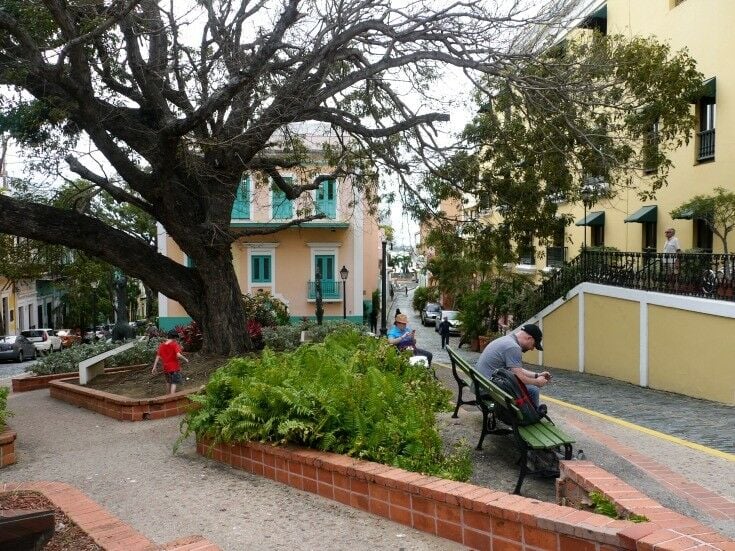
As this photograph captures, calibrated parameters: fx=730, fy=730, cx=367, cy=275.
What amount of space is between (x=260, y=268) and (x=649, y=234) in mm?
19197

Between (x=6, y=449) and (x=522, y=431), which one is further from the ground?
(x=522, y=431)

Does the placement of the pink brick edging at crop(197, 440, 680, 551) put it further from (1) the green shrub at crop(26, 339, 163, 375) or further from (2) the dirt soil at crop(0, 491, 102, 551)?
(1) the green shrub at crop(26, 339, 163, 375)

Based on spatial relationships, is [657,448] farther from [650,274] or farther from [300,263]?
[300,263]

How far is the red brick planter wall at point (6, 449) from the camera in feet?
24.7

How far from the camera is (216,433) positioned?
6996 mm

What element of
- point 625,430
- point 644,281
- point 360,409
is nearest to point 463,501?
point 360,409

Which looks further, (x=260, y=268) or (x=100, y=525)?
(x=260, y=268)

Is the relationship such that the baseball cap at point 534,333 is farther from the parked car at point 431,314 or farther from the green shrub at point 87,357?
the parked car at point 431,314

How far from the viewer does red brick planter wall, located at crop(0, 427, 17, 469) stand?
7539 millimetres

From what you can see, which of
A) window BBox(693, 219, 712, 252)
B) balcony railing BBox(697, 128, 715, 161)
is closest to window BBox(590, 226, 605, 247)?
window BBox(693, 219, 712, 252)

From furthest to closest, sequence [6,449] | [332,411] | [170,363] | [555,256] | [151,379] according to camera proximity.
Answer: [555,256] → [151,379] → [170,363] → [6,449] → [332,411]

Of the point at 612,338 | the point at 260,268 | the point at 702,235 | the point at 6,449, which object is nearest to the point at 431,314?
the point at 260,268

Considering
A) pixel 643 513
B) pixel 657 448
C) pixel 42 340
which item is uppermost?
pixel 643 513

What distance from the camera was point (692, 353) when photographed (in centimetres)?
1369
